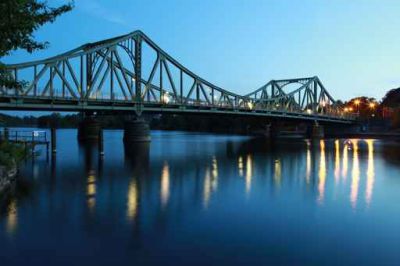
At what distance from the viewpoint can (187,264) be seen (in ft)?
37.8

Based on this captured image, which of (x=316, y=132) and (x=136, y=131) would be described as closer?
(x=136, y=131)

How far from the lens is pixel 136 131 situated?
7100 cm

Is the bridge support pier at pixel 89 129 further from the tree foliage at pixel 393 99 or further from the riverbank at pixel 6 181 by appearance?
the tree foliage at pixel 393 99

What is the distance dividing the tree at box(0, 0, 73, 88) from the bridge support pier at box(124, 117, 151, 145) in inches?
2159

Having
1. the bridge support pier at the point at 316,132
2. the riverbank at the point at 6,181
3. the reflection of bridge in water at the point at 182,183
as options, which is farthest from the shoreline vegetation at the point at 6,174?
the bridge support pier at the point at 316,132

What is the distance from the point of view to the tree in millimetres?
13664

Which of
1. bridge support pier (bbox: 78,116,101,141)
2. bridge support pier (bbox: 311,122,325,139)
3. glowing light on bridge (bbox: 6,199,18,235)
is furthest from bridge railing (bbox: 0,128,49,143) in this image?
bridge support pier (bbox: 311,122,325,139)

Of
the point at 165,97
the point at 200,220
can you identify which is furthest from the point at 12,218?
the point at 165,97

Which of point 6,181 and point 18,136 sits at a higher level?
point 18,136

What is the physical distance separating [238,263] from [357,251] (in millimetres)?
3845

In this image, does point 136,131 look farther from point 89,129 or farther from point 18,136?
point 18,136

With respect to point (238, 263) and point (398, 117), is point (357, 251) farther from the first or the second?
point (398, 117)

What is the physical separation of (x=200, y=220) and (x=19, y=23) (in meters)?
9.02

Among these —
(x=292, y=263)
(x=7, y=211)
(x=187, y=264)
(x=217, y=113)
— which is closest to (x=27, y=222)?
(x=7, y=211)
